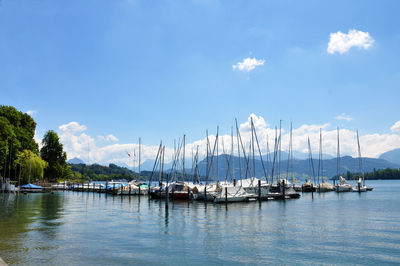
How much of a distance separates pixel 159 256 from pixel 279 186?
59.7m

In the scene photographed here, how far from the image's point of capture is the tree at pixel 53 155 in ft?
325

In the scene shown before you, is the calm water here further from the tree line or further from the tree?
the tree

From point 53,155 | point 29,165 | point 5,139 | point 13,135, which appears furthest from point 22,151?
point 53,155

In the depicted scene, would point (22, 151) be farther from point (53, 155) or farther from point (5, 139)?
point (53, 155)

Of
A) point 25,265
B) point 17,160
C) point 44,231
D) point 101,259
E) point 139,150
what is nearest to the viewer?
point 25,265

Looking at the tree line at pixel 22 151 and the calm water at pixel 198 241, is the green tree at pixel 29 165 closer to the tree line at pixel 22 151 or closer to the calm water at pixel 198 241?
the tree line at pixel 22 151

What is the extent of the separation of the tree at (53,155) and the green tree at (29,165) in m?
12.3

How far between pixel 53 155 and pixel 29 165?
64.3 feet

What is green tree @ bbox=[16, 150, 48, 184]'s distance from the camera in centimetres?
7869

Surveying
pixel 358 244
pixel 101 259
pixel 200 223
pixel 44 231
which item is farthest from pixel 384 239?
pixel 44 231

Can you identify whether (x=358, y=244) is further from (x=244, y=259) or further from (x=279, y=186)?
(x=279, y=186)

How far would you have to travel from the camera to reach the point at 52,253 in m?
20.0

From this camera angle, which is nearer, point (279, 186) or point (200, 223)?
point (200, 223)

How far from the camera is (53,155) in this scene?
329 feet
